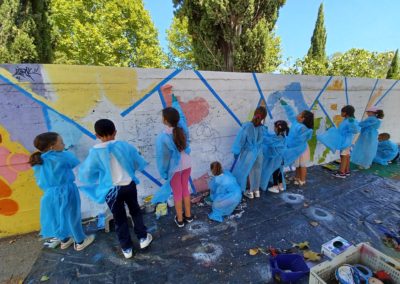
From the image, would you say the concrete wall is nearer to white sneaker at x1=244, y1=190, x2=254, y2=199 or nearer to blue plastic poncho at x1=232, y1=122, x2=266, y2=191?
blue plastic poncho at x1=232, y1=122, x2=266, y2=191

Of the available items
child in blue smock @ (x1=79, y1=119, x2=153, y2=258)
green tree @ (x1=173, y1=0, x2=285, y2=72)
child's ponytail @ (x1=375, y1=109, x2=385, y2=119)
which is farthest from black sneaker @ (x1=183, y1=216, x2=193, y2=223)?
green tree @ (x1=173, y1=0, x2=285, y2=72)

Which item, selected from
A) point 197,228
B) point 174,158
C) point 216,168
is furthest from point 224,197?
point 174,158

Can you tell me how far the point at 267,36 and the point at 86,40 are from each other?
1179 cm

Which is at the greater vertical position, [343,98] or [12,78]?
[12,78]

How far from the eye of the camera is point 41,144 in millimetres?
2004

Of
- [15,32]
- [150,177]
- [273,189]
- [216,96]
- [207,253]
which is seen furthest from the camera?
[15,32]

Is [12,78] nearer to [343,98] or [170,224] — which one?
[170,224]

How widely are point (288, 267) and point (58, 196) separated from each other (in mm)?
2483

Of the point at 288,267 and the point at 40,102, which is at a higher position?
the point at 40,102

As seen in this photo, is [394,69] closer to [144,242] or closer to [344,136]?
[344,136]

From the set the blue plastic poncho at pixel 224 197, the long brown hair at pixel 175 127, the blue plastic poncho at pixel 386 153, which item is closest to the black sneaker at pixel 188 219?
the blue plastic poncho at pixel 224 197

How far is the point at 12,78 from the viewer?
222cm

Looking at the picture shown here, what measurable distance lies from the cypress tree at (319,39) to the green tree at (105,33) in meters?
12.3

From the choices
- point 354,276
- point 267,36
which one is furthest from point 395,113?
point 354,276
